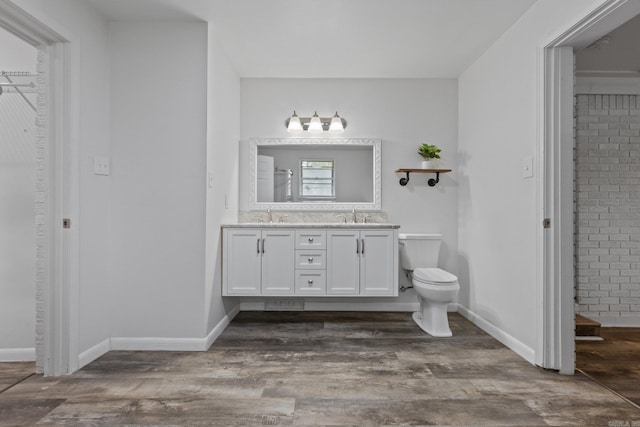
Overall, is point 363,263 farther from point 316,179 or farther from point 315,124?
point 315,124

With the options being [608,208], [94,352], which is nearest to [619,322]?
[608,208]

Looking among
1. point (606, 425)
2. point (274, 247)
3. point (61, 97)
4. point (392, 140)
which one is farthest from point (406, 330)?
point (61, 97)

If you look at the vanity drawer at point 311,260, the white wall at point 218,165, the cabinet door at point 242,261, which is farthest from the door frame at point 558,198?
the white wall at point 218,165

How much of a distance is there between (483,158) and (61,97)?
10.00 feet

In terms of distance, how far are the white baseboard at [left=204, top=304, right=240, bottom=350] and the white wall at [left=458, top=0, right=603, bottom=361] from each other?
2.15m

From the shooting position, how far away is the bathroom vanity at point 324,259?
3.06 m

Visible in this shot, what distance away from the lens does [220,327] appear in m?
2.90

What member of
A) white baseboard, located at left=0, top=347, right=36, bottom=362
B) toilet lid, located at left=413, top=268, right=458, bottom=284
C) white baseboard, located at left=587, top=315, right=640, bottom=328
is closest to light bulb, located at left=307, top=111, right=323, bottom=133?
toilet lid, located at left=413, top=268, right=458, bottom=284

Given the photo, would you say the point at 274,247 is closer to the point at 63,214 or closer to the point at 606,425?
the point at 63,214

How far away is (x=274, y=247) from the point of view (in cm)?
→ 307

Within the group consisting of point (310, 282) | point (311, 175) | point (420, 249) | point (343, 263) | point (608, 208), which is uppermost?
point (311, 175)

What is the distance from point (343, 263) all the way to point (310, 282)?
0.32m

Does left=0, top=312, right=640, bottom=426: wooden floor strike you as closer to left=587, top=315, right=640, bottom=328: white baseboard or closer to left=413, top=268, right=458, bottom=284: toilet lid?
left=413, top=268, right=458, bottom=284: toilet lid

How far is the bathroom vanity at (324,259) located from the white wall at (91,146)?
1098 millimetres
